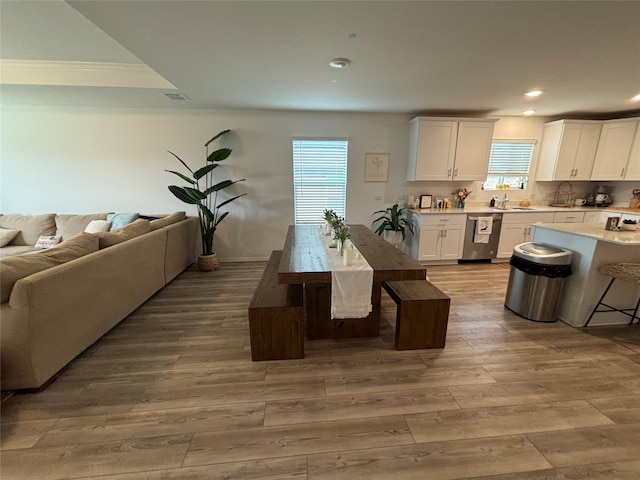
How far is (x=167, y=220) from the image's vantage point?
147 inches

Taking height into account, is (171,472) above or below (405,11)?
below

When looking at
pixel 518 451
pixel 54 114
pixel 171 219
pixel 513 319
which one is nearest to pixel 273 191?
pixel 171 219

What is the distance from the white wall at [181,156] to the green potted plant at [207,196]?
24 centimetres

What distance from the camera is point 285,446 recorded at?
1.44 m

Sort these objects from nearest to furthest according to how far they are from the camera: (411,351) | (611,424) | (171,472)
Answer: (171,472) < (611,424) < (411,351)

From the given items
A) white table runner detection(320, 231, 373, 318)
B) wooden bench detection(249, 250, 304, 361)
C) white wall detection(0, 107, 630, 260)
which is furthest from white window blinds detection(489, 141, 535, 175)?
wooden bench detection(249, 250, 304, 361)

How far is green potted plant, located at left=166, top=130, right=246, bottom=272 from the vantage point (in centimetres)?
383

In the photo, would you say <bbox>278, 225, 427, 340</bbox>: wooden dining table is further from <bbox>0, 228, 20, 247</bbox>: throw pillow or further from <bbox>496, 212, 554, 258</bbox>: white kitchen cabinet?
<bbox>0, 228, 20, 247</bbox>: throw pillow

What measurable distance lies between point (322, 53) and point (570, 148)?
4.78 metres

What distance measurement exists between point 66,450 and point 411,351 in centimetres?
232

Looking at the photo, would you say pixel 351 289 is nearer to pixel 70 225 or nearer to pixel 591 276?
pixel 591 276

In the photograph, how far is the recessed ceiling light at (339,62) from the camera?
7.60 feet

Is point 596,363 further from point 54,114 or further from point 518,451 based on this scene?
point 54,114

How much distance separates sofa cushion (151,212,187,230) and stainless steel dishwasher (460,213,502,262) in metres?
4.57
